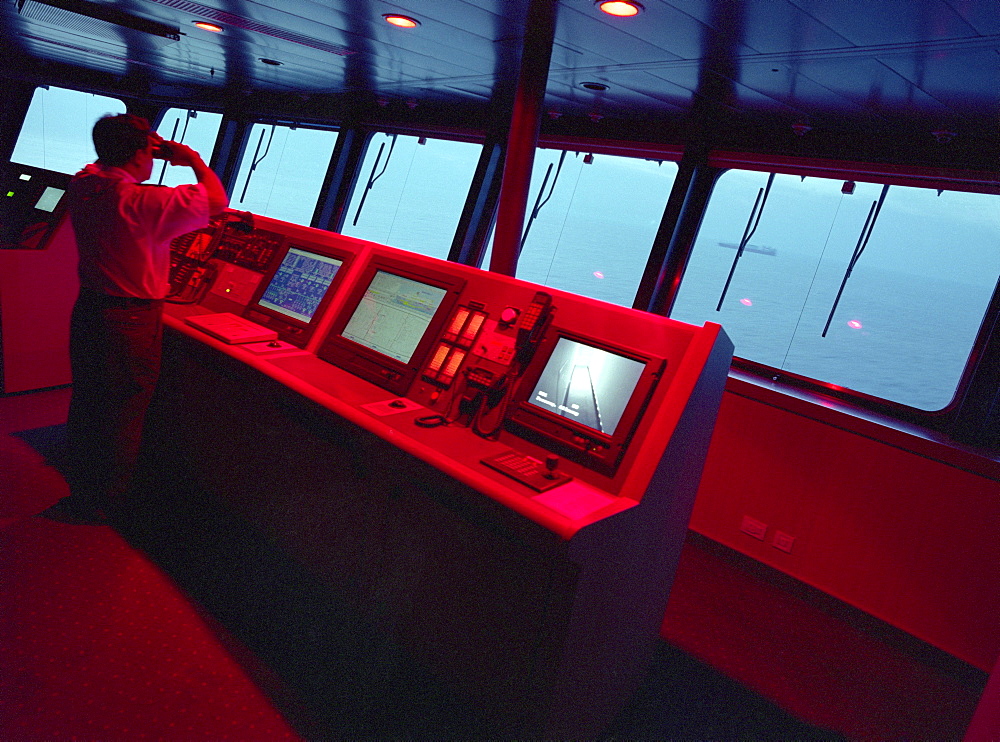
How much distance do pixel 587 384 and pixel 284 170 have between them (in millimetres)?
6586

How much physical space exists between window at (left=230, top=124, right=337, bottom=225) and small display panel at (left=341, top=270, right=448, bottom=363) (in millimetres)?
4594

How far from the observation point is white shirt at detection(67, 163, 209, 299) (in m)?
2.38

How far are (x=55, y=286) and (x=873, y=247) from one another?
502 cm

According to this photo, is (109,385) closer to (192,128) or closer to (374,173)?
(374,173)

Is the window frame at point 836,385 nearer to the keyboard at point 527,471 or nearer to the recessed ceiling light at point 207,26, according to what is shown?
the keyboard at point 527,471

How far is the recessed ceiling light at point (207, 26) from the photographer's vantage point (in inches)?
154

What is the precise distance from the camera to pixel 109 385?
2588mm

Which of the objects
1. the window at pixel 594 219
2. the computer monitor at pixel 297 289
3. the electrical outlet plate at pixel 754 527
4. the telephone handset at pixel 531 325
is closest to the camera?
A: the telephone handset at pixel 531 325

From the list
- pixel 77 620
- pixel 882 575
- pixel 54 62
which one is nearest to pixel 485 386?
pixel 77 620

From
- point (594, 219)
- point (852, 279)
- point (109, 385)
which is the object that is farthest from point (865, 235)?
point (109, 385)

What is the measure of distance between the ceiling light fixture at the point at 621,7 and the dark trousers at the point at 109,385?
2.21 m

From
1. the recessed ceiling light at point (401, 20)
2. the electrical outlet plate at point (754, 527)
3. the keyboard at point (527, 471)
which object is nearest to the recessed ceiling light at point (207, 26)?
the recessed ceiling light at point (401, 20)

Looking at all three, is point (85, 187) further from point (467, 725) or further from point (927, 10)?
point (927, 10)

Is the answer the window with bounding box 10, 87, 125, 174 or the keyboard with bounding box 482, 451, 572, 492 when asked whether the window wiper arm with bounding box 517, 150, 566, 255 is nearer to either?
the keyboard with bounding box 482, 451, 572, 492
